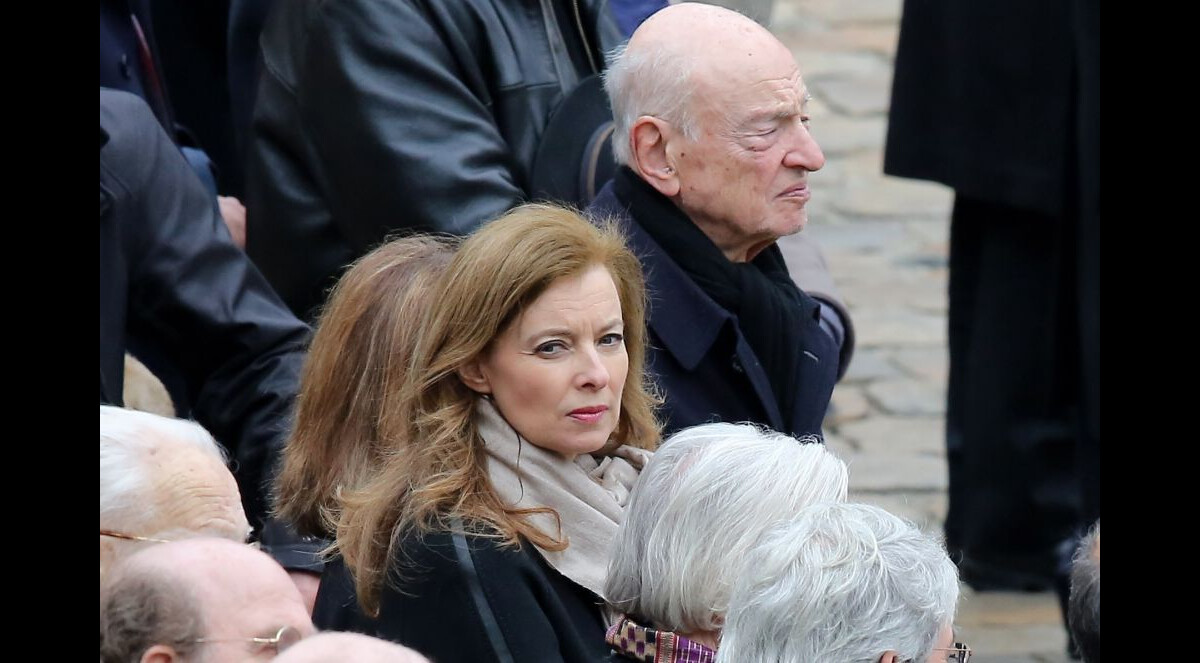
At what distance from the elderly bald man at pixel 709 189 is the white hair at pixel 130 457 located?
85cm

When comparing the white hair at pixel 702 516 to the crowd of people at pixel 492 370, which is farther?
the white hair at pixel 702 516

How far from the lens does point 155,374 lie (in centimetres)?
392

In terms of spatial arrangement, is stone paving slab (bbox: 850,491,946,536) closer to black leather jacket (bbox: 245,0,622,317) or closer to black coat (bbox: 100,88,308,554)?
black leather jacket (bbox: 245,0,622,317)

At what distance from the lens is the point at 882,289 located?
809 cm

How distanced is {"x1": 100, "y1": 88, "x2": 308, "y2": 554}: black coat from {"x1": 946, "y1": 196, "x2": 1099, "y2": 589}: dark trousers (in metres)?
2.32

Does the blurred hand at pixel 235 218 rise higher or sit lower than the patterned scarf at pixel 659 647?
lower

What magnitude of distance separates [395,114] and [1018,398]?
7.61ft

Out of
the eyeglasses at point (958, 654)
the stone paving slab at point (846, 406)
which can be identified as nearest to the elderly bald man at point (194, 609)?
the eyeglasses at point (958, 654)

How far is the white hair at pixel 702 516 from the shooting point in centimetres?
270

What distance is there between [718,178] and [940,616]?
1.13 meters

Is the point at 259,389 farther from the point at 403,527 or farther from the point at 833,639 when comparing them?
the point at 833,639

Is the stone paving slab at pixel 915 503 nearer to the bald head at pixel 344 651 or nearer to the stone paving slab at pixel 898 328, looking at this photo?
the stone paving slab at pixel 898 328

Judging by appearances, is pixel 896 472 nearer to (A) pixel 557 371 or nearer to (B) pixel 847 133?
(B) pixel 847 133

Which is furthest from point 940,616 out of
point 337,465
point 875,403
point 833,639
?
point 875,403
